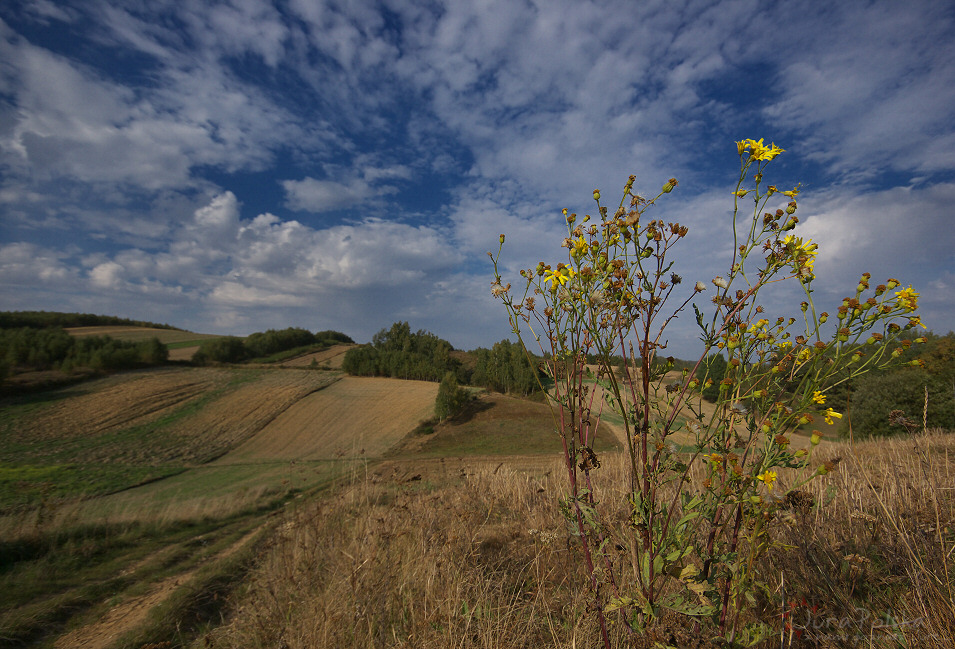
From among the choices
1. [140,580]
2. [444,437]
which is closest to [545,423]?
[444,437]

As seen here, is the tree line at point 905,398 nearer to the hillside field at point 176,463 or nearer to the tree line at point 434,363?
the hillside field at point 176,463

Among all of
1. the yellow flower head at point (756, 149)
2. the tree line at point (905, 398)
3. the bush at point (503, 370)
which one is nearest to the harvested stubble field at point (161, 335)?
the bush at point (503, 370)

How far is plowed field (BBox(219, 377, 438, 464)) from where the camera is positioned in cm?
2702

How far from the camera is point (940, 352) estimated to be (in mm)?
19156

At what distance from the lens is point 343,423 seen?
3206 centimetres

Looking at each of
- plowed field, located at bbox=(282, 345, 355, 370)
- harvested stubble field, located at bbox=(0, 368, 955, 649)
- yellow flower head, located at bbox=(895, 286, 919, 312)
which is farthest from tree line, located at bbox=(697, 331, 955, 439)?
plowed field, located at bbox=(282, 345, 355, 370)

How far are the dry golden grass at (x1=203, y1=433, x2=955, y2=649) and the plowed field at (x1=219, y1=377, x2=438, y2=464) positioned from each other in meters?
19.5

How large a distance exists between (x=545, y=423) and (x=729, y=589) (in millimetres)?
29760

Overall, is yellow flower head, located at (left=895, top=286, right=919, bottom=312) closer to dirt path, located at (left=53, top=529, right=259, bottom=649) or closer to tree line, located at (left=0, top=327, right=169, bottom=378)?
dirt path, located at (left=53, top=529, right=259, bottom=649)

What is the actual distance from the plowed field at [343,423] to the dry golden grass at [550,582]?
19528 millimetres

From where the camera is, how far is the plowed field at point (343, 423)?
27.0 m

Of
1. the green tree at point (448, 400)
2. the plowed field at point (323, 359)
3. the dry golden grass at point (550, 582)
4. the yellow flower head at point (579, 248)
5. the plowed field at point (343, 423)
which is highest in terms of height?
the yellow flower head at point (579, 248)

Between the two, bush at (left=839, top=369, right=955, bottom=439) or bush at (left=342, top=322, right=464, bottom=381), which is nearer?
bush at (left=839, top=369, right=955, bottom=439)

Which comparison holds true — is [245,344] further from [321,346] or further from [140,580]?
[140,580]
